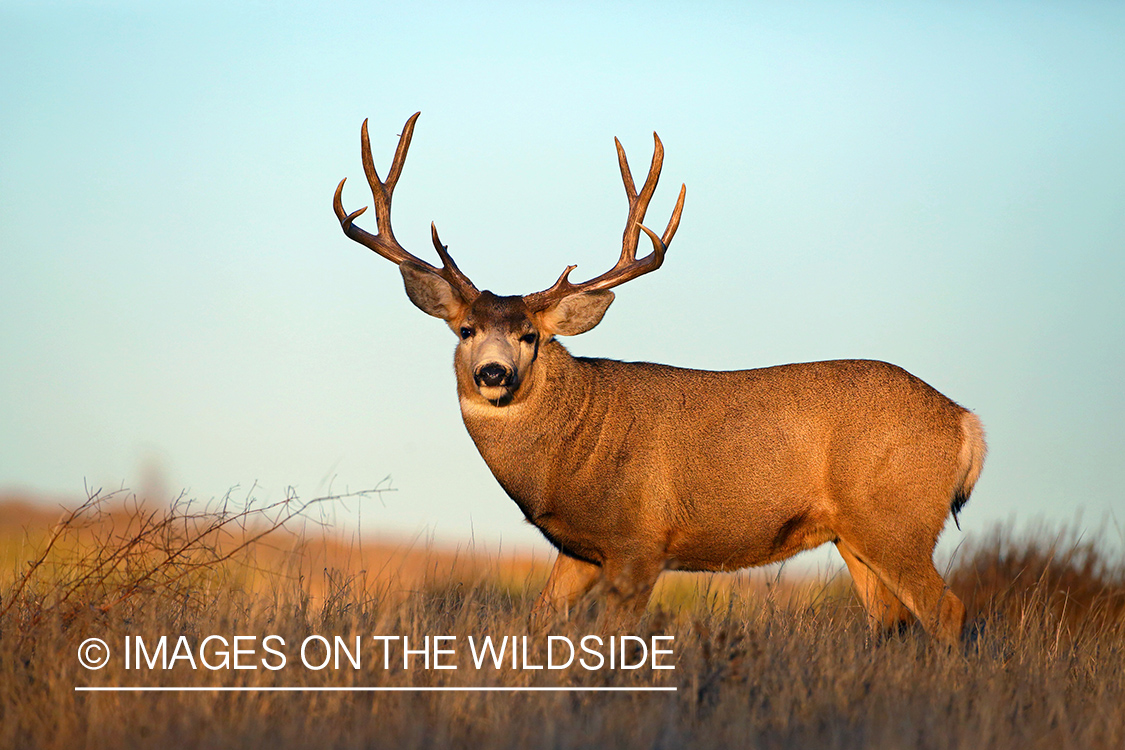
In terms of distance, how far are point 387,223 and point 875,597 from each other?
173 inches

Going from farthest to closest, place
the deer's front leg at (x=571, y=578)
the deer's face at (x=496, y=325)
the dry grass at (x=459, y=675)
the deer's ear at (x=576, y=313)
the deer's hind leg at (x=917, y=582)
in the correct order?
the deer's ear at (x=576, y=313) → the deer's front leg at (x=571, y=578) → the deer's hind leg at (x=917, y=582) → the deer's face at (x=496, y=325) → the dry grass at (x=459, y=675)

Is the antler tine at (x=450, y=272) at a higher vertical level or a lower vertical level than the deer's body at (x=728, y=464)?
higher

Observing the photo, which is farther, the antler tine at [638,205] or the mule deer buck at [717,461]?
the antler tine at [638,205]

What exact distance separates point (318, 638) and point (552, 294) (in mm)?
3279

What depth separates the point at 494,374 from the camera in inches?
289

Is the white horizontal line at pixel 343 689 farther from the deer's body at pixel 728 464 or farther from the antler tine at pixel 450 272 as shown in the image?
the antler tine at pixel 450 272

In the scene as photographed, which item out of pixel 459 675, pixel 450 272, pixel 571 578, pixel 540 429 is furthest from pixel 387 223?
pixel 459 675

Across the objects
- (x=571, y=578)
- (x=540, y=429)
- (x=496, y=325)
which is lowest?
(x=571, y=578)

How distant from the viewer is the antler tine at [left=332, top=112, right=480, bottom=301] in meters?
8.07

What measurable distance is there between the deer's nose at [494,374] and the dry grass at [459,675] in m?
1.30

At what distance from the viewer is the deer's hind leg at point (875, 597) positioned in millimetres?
7930

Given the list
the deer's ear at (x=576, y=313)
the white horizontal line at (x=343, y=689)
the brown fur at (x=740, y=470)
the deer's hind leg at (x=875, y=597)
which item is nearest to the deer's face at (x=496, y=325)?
the deer's ear at (x=576, y=313)

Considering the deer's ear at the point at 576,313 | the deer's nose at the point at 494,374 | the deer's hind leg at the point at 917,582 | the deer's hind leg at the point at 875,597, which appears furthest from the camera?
the deer's ear at the point at 576,313

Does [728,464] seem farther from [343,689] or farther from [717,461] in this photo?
[343,689]
